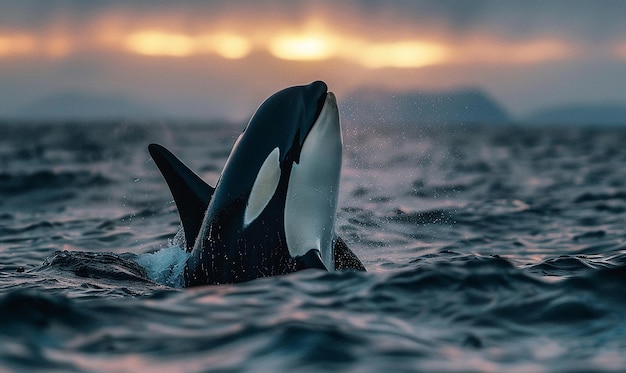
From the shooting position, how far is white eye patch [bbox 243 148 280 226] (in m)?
7.65

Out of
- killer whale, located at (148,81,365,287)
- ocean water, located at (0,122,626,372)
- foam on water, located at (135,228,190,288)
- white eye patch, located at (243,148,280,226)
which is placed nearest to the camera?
ocean water, located at (0,122,626,372)

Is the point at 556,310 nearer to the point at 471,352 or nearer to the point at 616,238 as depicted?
the point at 471,352

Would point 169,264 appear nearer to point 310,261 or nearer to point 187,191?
point 187,191

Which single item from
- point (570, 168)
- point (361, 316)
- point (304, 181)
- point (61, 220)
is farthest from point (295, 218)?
point (570, 168)

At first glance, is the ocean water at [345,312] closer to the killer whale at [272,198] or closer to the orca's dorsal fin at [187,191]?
the killer whale at [272,198]

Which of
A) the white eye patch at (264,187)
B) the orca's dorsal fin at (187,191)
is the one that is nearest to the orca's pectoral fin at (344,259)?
the white eye patch at (264,187)

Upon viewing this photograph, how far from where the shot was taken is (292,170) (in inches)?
315

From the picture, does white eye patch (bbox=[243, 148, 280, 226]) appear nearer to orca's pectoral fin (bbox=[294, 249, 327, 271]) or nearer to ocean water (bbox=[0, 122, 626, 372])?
orca's pectoral fin (bbox=[294, 249, 327, 271])

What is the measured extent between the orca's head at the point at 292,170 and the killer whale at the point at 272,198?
10mm

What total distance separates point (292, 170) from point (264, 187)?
38cm

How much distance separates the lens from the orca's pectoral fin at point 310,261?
7395 millimetres

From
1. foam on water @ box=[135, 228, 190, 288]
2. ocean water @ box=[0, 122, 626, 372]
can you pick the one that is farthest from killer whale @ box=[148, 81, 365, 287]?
ocean water @ box=[0, 122, 626, 372]

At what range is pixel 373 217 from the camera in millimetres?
14812

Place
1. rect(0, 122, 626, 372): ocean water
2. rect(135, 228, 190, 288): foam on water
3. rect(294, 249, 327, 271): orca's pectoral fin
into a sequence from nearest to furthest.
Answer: rect(0, 122, 626, 372): ocean water
rect(294, 249, 327, 271): orca's pectoral fin
rect(135, 228, 190, 288): foam on water
